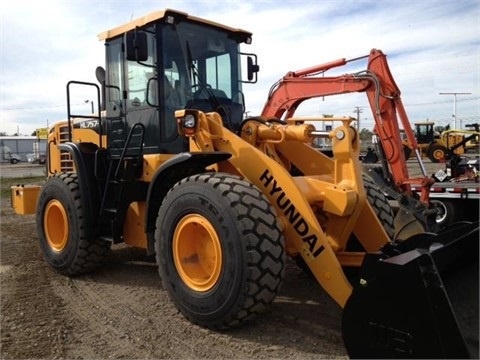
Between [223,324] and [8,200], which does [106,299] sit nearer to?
[223,324]

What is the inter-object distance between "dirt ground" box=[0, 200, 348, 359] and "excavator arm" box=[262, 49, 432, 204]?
2845 mm

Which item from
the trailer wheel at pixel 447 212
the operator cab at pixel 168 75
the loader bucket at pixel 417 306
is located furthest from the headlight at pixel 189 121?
the trailer wheel at pixel 447 212

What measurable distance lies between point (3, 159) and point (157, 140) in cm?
5049

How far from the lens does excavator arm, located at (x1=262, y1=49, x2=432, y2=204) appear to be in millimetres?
7266

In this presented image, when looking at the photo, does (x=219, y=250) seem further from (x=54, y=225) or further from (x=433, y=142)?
(x=433, y=142)

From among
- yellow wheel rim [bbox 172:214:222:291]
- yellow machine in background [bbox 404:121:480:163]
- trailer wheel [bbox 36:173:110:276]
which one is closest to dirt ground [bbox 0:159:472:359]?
trailer wheel [bbox 36:173:110:276]

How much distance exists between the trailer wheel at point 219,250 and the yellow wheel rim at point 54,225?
2217 millimetres

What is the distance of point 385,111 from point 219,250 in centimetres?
458

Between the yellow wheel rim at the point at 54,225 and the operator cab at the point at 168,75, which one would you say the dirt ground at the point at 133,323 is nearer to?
the yellow wheel rim at the point at 54,225

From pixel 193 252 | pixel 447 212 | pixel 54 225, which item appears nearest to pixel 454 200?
pixel 447 212

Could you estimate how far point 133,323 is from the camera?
4.05m

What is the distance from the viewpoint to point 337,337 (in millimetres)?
3662

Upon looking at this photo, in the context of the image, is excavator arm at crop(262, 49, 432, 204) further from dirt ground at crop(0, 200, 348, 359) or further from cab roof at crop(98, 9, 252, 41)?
dirt ground at crop(0, 200, 348, 359)

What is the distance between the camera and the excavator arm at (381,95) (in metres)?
7.27
